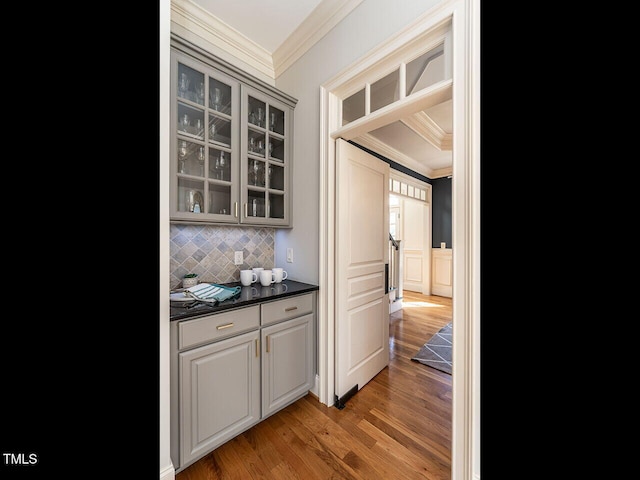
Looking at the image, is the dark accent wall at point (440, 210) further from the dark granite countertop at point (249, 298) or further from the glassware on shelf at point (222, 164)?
the glassware on shelf at point (222, 164)

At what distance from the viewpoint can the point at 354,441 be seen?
4.89 ft

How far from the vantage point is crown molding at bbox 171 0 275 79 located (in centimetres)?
175

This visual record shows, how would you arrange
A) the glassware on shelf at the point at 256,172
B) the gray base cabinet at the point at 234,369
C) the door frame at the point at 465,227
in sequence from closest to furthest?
the door frame at the point at 465,227, the gray base cabinet at the point at 234,369, the glassware on shelf at the point at 256,172

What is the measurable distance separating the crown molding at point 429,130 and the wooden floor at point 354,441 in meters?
2.45

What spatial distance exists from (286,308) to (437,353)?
169 centimetres

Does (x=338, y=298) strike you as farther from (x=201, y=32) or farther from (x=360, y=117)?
(x=201, y=32)

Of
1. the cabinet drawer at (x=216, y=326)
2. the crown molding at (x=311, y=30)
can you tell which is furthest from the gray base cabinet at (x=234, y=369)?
the crown molding at (x=311, y=30)

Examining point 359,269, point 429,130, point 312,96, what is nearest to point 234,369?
point 359,269

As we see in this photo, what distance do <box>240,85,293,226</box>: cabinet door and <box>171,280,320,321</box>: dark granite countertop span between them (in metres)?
0.43

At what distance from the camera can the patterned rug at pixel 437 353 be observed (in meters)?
2.35

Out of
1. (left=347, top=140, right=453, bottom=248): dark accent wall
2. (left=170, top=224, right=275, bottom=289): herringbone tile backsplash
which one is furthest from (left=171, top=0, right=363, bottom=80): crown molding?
(left=347, top=140, right=453, bottom=248): dark accent wall

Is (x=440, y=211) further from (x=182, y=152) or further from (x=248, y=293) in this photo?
(x=182, y=152)
